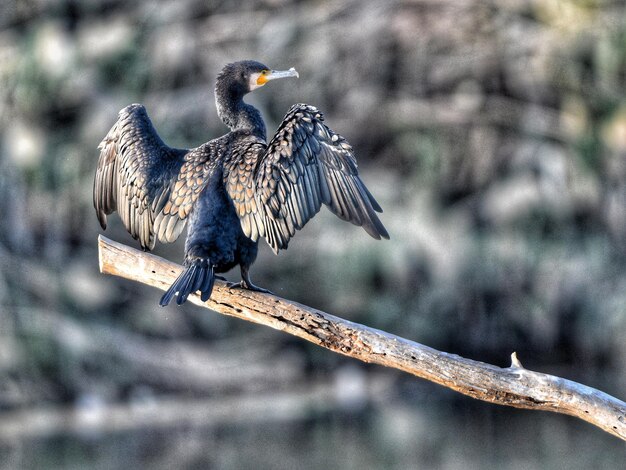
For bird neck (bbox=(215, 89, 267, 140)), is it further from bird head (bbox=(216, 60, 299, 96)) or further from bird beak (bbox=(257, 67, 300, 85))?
bird beak (bbox=(257, 67, 300, 85))

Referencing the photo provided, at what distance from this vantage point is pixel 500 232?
10.2m

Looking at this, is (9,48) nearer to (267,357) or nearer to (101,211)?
(267,357)

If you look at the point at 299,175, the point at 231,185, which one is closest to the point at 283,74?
the point at 231,185

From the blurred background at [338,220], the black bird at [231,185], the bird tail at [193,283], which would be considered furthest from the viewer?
the blurred background at [338,220]

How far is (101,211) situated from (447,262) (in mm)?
5655

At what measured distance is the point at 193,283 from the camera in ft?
13.3

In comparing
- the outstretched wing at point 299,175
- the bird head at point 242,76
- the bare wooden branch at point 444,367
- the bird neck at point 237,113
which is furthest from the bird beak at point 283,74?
the bare wooden branch at point 444,367

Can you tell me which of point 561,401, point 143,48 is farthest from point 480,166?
point 561,401

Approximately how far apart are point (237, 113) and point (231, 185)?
1.83ft

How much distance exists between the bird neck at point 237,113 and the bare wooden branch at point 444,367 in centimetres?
104

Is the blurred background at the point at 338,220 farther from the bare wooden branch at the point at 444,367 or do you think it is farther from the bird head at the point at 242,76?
the bare wooden branch at the point at 444,367

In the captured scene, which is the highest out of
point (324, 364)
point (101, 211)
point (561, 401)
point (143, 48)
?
point (143, 48)

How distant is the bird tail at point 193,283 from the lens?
396 centimetres

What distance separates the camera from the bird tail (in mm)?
3963
